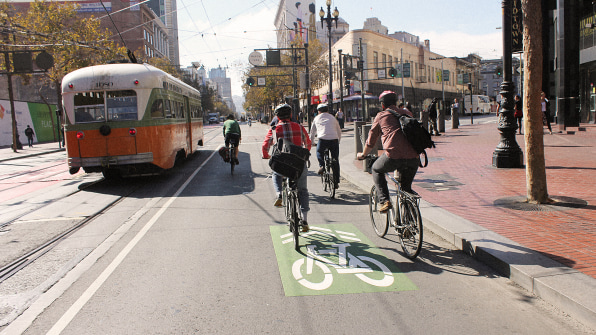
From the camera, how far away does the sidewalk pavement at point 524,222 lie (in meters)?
3.87

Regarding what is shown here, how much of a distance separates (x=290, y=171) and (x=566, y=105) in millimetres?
20955

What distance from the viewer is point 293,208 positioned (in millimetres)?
5488

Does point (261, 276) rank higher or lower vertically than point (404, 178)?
lower

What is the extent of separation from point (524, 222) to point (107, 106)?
912 centimetres

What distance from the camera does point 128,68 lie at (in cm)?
1113

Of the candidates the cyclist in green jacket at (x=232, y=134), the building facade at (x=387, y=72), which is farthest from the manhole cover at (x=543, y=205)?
the building facade at (x=387, y=72)

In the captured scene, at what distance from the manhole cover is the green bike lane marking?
7.73 ft

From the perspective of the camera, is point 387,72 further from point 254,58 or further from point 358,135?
point 358,135

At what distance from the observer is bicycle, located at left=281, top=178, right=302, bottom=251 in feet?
17.9

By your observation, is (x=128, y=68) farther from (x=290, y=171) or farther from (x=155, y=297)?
(x=155, y=297)

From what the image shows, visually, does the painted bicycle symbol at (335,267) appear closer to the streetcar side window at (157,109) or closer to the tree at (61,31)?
the streetcar side window at (157,109)

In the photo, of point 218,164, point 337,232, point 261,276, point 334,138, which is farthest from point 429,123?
point 261,276

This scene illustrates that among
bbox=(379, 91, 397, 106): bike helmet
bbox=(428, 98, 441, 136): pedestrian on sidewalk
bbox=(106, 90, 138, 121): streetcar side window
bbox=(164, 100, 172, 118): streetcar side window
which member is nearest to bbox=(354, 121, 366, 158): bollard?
bbox=(164, 100, 172, 118): streetcar side window

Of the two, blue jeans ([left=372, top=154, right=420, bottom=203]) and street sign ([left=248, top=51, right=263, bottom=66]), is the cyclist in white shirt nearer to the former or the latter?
blue jeans ([left=372, top=154, right=420, bottom=203])
